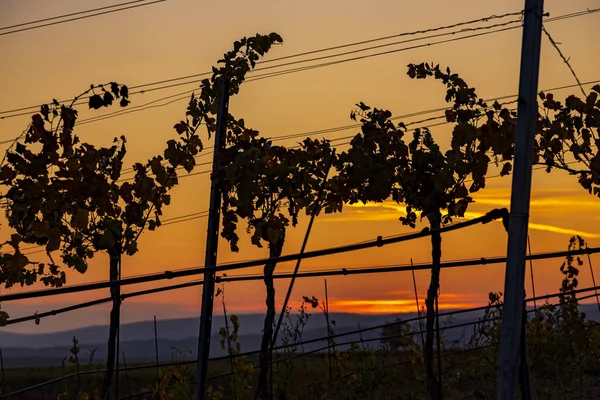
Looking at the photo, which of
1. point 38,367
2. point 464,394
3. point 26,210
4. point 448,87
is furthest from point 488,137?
point 38,367

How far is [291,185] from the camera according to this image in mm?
10898

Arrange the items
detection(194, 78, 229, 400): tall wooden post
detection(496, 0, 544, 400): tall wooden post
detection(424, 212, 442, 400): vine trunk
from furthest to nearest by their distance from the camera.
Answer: detection(424, 212, 442, 400): vine trunk < detection(194, 78, 229, 400): tall wooden post < detection(496, 0, 544, 400): tall wooden post

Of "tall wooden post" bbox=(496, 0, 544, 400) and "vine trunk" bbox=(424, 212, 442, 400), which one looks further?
"vine trunk" bbox=(424, 212, 442, 400)

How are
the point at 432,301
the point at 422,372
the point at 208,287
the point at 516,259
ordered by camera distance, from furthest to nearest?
the point at 422,372, the point at 432,301, the point at 208,287, the point at 516,259

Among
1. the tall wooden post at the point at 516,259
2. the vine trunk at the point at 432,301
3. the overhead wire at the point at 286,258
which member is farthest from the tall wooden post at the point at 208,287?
the vine trunk at the point at 432,301

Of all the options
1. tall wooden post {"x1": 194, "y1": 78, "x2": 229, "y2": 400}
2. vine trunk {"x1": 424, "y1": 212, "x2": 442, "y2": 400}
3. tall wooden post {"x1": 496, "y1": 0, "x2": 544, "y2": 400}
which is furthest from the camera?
vine trunk {"x1": 424, "y1": 212, "x2": 442, "y2": 400}

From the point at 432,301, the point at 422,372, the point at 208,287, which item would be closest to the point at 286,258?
the point at 208,287

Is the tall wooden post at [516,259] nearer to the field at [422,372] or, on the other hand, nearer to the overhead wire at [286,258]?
the overhead wire at [286,258]

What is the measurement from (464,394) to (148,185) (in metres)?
7.13

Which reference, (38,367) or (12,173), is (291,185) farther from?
(38,367)

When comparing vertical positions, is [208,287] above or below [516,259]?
above

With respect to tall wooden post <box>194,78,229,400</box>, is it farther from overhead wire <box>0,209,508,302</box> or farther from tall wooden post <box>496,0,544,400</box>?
tall wooden post <box>496,0,544,400</box>

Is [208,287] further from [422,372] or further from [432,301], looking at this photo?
[422,372]

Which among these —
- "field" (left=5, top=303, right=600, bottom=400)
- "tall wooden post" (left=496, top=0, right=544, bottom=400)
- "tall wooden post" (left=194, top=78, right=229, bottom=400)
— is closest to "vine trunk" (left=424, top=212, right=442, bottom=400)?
"field" (left=5, top=303, right=600, bottom=400)
